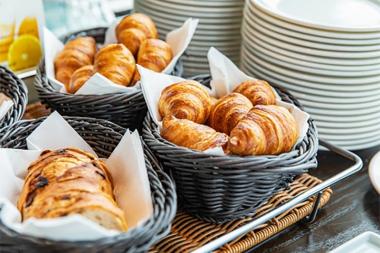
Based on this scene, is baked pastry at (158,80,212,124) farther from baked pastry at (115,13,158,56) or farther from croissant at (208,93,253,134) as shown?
baked pastry at (115,13,158,56)

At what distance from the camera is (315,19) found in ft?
2.73

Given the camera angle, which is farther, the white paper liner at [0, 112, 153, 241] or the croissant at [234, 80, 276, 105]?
the croissant at [234, 80, 276, 105]

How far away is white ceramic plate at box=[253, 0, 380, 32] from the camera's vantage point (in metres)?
0.80

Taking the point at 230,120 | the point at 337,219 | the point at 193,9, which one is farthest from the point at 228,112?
the point at 193,9

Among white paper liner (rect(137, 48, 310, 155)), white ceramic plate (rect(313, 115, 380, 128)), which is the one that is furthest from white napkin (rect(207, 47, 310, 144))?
white ceramic plate (rect(313, 115, 380, 128))

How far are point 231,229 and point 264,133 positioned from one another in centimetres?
14

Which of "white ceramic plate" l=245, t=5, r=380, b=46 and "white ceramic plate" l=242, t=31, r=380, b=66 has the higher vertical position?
"white ceramic plate" l=245, t=5, r=380, b=46

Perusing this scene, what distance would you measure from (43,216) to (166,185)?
0.14 m

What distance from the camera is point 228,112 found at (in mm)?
697

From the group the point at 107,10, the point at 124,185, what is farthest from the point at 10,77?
the point at 107,10

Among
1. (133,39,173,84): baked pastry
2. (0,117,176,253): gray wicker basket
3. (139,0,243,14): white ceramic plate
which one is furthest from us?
(139,0,243,14): white ceramic plate

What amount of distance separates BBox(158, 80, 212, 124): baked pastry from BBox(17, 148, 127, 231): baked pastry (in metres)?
0.13

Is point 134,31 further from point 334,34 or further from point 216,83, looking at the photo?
point 334,34

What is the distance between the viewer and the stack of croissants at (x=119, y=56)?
0.80m
